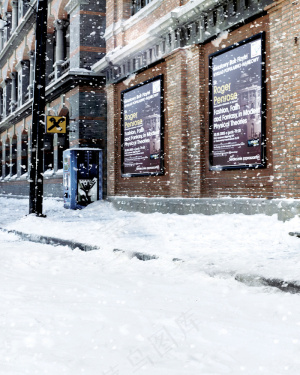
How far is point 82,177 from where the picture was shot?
17188mm

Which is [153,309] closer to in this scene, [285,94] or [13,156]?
[285,94]

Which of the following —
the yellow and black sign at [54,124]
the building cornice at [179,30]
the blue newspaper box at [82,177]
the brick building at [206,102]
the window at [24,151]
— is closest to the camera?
the brick building at [206,102]

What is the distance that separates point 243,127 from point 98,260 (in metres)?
5.36

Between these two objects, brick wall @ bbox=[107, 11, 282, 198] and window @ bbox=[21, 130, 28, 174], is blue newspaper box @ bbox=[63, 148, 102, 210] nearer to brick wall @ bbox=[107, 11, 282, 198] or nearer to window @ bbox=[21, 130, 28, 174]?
brick wall @ bbox=[107, 11, 282, 198]

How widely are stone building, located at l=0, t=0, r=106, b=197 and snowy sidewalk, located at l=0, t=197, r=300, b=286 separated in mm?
5787

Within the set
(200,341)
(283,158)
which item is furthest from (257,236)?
(200,341)

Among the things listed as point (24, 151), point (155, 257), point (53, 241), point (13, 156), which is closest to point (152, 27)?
point (53, 241)

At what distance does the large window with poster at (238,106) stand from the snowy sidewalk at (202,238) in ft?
4.89

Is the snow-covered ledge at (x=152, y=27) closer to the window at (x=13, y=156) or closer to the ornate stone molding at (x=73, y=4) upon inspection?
the ornate stone molding at (x=73, y=4)

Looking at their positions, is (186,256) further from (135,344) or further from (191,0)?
(191,0)

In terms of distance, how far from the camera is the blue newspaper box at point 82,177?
55.8ft

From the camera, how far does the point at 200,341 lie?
3525 millimetres

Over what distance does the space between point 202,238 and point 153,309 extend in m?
4.50

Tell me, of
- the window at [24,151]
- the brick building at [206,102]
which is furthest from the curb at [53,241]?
the window at [24,151]
